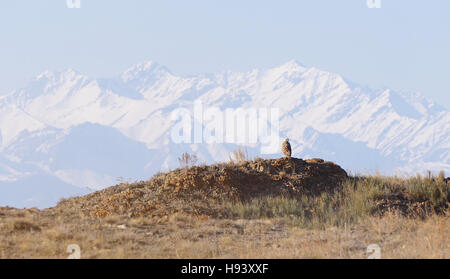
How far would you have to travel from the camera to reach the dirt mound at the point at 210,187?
18.8 meters

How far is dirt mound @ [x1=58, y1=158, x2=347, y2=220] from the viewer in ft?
61.5

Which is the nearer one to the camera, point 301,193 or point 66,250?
point 66,250

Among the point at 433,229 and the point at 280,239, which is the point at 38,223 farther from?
the point at 433,229

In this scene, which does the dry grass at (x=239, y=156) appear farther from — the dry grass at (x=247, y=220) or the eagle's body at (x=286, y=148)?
the eagle's body at (x=286, y=148)

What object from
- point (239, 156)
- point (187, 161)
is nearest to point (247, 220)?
point (187, 161)

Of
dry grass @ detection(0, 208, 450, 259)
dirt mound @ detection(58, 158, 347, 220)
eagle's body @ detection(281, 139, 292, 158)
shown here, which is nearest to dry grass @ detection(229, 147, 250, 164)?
dirt mound @ detection(58, 158, 347, 220)

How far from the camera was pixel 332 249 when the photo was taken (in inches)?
527

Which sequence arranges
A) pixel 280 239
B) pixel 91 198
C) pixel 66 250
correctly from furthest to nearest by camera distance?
1. pixel 91 198
2. pixel 280 239
3. pixel 66 250

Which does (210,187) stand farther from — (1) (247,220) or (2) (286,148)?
(2) (286,148)

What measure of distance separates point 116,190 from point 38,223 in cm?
546

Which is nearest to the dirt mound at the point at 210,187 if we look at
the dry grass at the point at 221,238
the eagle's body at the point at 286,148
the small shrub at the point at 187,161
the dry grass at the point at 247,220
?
the dry grass at the point at 247,220

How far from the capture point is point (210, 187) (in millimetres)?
19812
